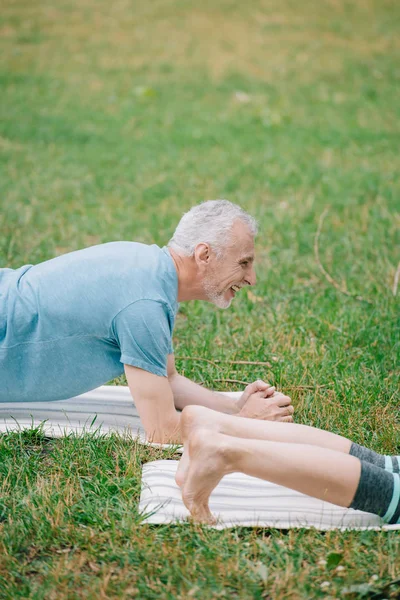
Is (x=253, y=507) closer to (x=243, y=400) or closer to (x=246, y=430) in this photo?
(x=246, y=430)

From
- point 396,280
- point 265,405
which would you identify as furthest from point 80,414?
point 396,280

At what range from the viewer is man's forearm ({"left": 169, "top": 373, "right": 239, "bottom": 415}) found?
3805 mm

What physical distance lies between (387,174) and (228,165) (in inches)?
66.3

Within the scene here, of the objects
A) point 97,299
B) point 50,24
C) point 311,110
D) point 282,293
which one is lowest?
point 282,293

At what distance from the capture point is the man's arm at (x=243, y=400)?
11.7ft

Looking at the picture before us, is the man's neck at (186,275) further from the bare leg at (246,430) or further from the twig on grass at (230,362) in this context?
the twig on grass at (230,362)

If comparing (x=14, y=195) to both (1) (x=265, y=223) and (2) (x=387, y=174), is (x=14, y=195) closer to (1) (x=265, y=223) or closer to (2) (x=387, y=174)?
(1) (x=265, y=223)

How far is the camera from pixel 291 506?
3.10 m

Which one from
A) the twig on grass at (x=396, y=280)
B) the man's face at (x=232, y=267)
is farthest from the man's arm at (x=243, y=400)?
the twig on grass at (x=396, y=280)

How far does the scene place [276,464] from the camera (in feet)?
9.20

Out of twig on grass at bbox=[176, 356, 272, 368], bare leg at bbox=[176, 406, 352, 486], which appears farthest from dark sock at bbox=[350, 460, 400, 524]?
twig on grass at bbox=[176, 356, 272, 368]

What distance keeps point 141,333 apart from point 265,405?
74cm

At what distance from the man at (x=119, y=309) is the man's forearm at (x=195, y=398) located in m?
0.31

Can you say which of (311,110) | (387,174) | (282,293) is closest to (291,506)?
(282,293)
